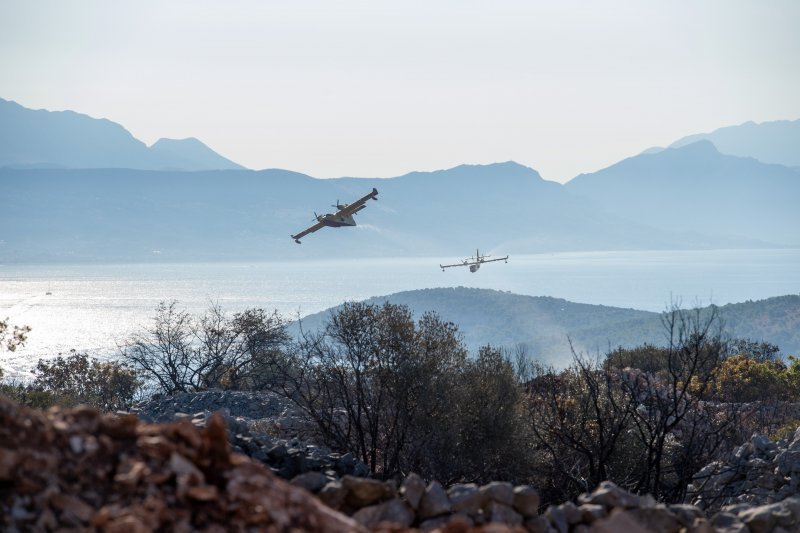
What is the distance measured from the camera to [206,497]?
7.15 metres

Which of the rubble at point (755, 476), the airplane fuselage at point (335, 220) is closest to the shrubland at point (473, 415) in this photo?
the rubble at point (755, 476)

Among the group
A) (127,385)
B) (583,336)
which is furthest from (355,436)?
(583,336)

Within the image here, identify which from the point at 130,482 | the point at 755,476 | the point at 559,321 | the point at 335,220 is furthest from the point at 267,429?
the point at 559,321

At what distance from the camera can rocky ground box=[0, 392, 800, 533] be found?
274 inches

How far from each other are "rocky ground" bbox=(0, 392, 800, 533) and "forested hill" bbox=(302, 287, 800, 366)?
8148cm

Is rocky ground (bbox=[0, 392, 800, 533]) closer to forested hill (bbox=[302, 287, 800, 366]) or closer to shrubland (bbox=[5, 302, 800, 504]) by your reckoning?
shrubland (bbox=[5, 302, 800, 504])

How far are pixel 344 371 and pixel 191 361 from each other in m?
22.2

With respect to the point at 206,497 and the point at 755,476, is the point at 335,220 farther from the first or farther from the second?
the point at 206,497

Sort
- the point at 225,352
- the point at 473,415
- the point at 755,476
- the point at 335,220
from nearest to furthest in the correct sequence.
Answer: the point at 755,476, the point at 473,415, the point at 335,220, the point at 225,352

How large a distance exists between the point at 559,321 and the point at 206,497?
122132 mm

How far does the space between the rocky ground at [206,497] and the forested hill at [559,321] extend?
8148 cm

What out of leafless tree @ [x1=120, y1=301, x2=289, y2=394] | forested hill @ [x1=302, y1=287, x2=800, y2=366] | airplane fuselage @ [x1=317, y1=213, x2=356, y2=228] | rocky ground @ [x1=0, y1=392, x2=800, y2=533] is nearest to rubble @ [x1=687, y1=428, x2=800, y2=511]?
rocky ground @ [x1=0, y1=392, x2=800, y2=533]

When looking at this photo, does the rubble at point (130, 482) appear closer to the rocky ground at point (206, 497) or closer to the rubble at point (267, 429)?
the rocky ground at point (206, 497)

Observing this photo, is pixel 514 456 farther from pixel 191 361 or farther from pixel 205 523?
pixel 191 361
